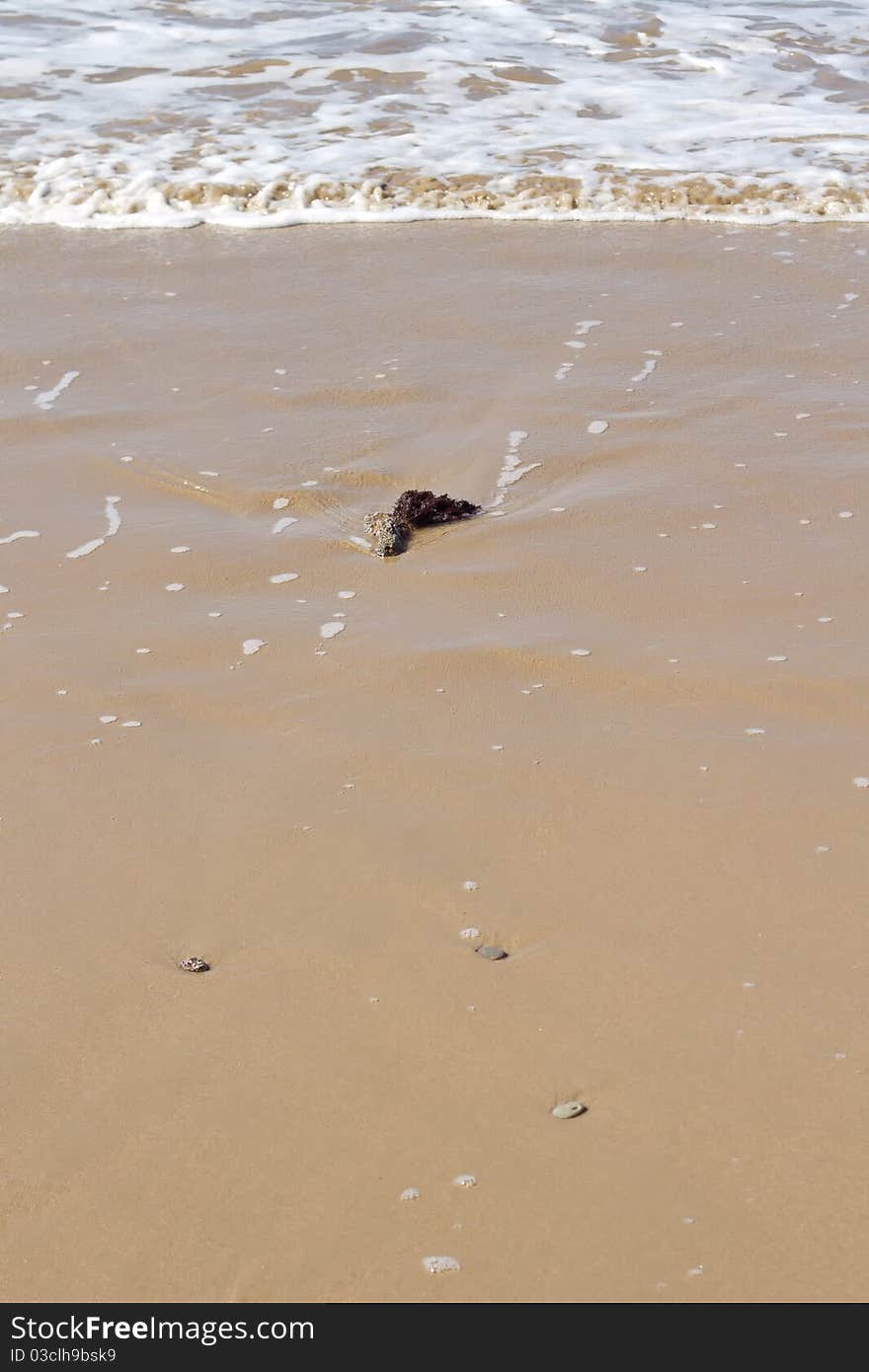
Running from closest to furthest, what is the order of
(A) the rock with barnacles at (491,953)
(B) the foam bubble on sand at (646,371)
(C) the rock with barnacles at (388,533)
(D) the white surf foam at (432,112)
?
(A) the rock with barnacles at (491,953) < (C) the rock with barnacles at (388,533) < (B) the foam bubble on sand at (646,371) < (D) the white surf foam at (432,112)

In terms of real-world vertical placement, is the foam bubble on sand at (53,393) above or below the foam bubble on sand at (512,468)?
above

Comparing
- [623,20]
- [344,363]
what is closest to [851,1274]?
[344,363]

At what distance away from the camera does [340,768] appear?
3.14 m

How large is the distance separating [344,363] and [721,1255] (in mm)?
4277

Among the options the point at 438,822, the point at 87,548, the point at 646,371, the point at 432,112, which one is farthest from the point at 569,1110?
the point at 432,112

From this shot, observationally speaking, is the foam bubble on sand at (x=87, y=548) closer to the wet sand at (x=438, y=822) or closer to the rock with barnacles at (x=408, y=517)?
the wet sand at (x=438, y=822)

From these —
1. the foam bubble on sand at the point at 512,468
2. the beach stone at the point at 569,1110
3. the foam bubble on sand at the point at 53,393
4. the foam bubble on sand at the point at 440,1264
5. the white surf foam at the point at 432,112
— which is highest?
the white surf foam at the point at 432,112

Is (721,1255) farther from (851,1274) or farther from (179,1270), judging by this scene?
(179,1270)

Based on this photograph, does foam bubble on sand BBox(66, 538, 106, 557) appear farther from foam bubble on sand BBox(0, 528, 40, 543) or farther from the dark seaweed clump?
the dark seaweed clump

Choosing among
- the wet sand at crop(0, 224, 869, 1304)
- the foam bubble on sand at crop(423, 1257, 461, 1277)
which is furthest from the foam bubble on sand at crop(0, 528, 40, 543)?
the foam bubble on sand at crop(423, 1257, 461, 1277)

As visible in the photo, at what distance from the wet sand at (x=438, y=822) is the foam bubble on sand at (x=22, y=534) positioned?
0.05 m

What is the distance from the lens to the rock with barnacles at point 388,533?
163 inches

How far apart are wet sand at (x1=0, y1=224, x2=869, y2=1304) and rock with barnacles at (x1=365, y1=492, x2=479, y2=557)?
6 centimetres

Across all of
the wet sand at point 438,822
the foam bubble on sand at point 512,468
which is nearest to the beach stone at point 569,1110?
the wet sand at point 438,822
